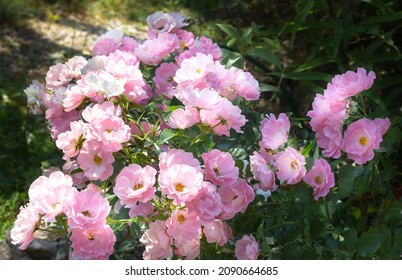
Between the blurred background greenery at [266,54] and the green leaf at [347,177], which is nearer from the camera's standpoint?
the green leaf at [347,177]

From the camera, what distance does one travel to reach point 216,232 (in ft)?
5.24

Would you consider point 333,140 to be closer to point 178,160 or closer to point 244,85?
point 244,85

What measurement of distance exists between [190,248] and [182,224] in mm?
93

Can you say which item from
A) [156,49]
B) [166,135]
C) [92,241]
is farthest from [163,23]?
[92,241]

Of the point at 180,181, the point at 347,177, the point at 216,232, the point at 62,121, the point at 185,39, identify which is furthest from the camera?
the point at 185,39

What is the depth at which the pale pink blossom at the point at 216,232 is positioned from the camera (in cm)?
159

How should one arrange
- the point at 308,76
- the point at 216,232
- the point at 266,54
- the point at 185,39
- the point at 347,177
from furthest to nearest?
the point at 308,76 → the point at 266,54 → the point at 185,39 → the point at 347,177 → the point at 216,232

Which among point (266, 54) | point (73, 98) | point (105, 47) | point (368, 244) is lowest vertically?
point (266, 54)

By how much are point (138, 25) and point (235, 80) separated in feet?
10.1

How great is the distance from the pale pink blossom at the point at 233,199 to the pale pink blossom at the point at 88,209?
0.84 ft

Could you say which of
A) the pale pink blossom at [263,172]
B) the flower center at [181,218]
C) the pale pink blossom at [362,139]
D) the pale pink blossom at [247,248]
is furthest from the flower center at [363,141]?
the flower center at [181,218]

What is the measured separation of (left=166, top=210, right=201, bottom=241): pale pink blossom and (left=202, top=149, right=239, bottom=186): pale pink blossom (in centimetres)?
10

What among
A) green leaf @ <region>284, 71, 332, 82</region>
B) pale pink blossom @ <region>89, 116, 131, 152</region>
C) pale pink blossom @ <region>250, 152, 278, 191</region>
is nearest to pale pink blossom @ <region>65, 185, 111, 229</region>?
pale pink blossom @ <region>89, 116, 131, 152</region>

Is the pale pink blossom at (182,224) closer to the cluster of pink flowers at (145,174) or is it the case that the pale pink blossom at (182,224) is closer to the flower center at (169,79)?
the cluster of pink flowers at (145,174)
